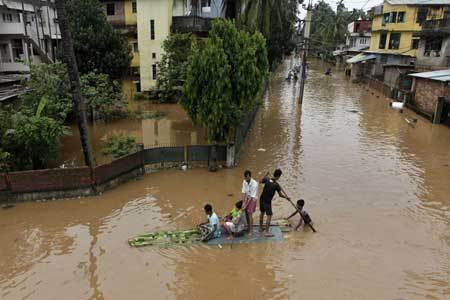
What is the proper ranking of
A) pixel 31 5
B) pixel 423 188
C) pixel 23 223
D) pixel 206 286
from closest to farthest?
1. pixel 206 286
2. pixel 23 223
3. pixel 423 188
4. pixel 31 5

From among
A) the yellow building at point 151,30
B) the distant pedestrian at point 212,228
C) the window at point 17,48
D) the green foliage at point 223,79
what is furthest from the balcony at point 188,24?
the distant pedestrian at point 212,228

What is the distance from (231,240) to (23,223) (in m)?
6.22

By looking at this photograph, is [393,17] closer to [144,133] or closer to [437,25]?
[437,25]

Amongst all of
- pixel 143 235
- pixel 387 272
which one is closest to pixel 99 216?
A: pixel 143 235

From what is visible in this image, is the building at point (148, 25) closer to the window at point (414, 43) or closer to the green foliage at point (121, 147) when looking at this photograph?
the green foliage at point (121, 147)

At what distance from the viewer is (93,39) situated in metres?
23.2

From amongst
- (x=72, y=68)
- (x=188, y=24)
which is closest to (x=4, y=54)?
(x=188, y=24)

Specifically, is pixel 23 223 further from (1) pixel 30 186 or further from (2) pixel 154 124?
(2) pixel 154 124

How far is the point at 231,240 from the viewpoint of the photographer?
9086mm

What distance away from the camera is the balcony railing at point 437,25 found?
104ft

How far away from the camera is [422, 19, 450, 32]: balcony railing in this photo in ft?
104

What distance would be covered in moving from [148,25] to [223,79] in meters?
17.3

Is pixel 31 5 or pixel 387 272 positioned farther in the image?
pixel 31 5

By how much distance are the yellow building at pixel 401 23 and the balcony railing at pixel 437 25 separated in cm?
249
